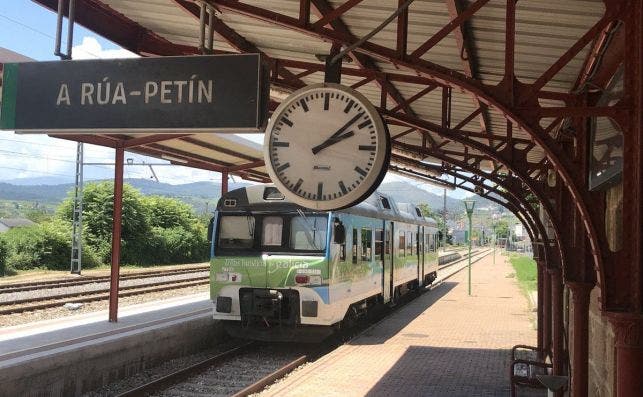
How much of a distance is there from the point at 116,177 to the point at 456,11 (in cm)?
847

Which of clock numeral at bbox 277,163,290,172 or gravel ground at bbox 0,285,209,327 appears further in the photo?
gravel ground at bbox 0,285,209,327

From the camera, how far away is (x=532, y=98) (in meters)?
3.77

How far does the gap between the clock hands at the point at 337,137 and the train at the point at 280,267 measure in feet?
21.1

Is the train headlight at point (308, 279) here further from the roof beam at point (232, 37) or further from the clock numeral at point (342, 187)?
the clock numeral at point (342, 187)

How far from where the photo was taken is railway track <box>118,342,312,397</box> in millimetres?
8727

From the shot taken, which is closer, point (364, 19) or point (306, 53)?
point (364, 19)

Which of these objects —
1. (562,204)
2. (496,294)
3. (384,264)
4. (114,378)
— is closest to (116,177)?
(114,378)

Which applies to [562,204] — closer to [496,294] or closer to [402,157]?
[402,157]

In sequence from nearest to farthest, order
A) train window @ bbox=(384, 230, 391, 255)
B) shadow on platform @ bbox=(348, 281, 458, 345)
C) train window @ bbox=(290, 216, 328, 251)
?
train window @ bbox=(290, 216, 328, 251), shadow on platform @ bbox=(348, 281, 458, 345), train window @ bbox=(384, 230, 391, 255)

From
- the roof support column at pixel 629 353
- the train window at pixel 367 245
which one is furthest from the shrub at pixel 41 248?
the roof support column at pixel 629 353

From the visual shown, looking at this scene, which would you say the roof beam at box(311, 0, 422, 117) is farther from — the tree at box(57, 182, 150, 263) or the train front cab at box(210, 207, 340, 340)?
the tree at box(57, 182, 150, 263)

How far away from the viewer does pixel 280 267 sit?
1086 centimetres

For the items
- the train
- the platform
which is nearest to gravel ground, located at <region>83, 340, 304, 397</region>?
the train

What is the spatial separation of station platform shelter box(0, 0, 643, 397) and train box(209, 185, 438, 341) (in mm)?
2202
